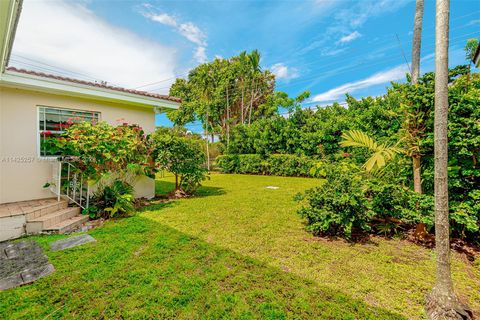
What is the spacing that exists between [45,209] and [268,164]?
11944 mm

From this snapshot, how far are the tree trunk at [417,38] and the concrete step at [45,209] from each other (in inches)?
333

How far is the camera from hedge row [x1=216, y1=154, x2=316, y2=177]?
13.3 m

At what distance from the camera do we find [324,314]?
2.06 metres

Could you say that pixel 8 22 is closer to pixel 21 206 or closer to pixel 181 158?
pixel 21 206

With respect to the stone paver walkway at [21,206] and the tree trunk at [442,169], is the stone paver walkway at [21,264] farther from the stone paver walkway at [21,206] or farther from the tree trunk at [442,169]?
the tree trunk at [442,169]

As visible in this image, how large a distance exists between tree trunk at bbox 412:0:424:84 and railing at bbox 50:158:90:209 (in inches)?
315

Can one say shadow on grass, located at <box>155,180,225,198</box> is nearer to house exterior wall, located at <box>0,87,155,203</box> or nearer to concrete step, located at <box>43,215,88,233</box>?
concrete step, located at <box>43,215,88,233</box>

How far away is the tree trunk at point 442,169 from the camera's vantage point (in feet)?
6.56

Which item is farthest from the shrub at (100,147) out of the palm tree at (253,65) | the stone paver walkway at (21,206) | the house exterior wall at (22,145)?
the palm tree at (253,65)

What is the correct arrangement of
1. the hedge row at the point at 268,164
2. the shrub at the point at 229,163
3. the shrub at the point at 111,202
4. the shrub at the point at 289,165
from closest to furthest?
1. the shrub at the point at 111,202
2. the shrub at the point at 289,165
3. the hedge row at the point at 268,164
4. the shrub at the point at 229,163

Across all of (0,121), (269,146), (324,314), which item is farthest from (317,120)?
(0,121)

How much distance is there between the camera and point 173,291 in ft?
7.97

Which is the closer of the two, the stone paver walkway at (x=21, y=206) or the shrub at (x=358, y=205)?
the shrub at (x=358, y=205)

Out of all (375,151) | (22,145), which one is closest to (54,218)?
(22,145)
